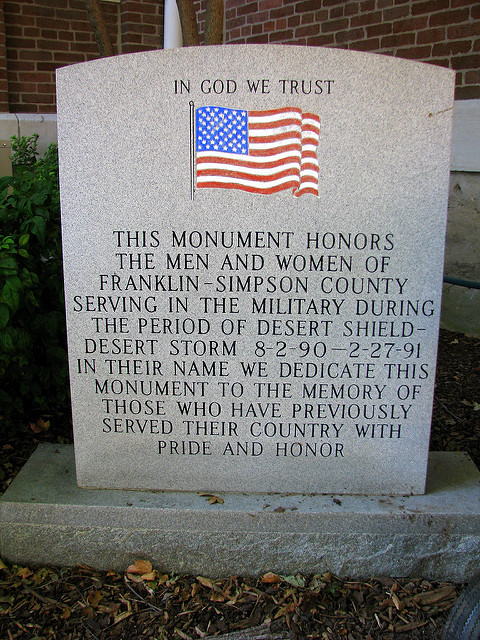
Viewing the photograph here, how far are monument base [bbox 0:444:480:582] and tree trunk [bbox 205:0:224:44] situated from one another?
9.95 feet

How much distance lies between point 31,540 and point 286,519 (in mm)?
1079

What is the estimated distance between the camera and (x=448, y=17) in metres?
4.69

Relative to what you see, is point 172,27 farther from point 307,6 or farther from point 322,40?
point 322,40

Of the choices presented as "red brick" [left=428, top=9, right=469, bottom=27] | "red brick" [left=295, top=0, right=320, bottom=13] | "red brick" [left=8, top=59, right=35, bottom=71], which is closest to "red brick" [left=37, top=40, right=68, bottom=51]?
"red brick" [left=8, top=59, right=35, bottom=71]

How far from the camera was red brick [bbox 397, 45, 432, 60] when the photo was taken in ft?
16.0

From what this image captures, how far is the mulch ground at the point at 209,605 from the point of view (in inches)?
87.0

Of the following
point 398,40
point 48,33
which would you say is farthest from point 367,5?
point 48,33

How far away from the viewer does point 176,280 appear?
2457mm

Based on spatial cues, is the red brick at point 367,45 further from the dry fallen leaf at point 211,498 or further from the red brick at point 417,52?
the dry fallen leaf at point 211,498

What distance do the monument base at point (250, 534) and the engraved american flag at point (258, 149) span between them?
4.33 ft

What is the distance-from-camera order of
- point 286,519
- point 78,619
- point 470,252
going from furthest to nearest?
point 470,252
point 286,519
point 78,619

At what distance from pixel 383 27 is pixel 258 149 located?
3.61 metres

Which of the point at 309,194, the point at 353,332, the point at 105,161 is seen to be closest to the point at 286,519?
the point at 353,332

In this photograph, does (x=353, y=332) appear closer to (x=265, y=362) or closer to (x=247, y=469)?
(x=265, y=362)
